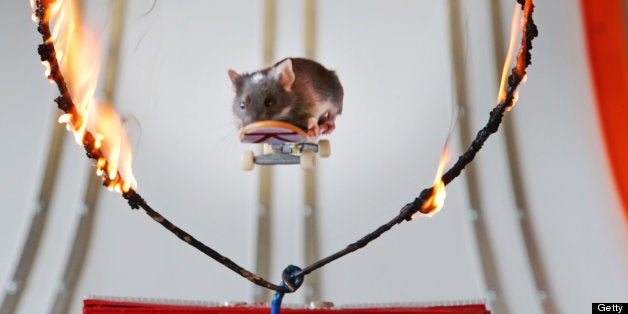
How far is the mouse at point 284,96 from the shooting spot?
117 centimetres

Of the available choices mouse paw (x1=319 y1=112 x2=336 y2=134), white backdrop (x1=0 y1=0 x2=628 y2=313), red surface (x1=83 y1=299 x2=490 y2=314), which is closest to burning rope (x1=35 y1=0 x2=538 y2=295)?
red surface (x1=83 y1=299 x2=490 y2=314)

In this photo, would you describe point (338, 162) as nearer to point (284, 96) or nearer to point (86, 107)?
point (284, 96)

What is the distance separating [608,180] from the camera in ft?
4.89

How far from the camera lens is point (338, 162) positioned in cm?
168

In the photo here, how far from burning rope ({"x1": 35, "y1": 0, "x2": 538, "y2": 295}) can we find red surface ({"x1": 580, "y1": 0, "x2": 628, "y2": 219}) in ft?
2.59

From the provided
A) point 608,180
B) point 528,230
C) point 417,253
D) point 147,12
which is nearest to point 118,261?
point 147,12

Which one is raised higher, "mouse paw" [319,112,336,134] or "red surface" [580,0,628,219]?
"red surface" [580,0,628,219]

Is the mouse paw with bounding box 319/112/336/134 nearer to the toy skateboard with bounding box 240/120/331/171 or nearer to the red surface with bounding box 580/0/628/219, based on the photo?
the toy skateboard with bounding box 240/120/331/171

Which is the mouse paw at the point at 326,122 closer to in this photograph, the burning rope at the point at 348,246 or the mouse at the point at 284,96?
the mouse at the point at 284,96

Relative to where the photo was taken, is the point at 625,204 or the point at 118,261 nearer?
→ the point at 625,204

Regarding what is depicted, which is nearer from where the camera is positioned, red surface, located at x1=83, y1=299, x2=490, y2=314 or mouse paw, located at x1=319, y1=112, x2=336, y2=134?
red surface, located at x1=83, y1=299, x2=490, y2=314

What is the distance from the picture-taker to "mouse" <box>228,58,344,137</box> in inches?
46.0

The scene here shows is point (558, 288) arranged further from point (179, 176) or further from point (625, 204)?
point (179, 176)

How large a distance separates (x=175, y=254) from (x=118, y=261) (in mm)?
137
